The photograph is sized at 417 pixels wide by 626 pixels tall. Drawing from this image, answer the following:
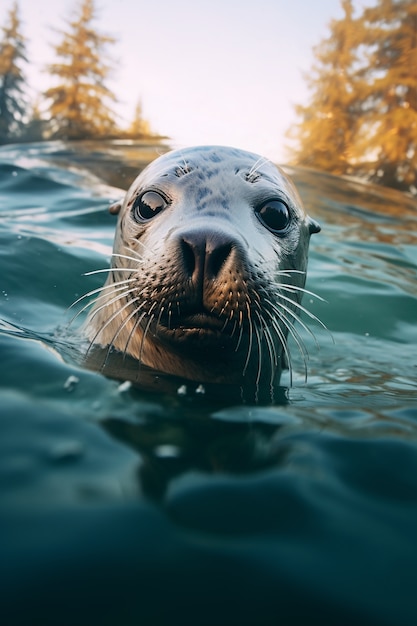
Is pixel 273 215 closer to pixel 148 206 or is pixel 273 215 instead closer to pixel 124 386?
pixel 148 206

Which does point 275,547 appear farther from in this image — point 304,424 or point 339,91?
point 339,91

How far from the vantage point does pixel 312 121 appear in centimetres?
2070

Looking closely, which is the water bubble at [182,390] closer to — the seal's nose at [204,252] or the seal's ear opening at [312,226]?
the seal's nose at [204,252]

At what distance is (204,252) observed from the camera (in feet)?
6.38

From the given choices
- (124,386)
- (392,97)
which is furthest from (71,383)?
(392,97)

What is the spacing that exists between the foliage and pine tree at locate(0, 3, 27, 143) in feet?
49.9

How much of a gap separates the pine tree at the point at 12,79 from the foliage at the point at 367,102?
49.9 ft

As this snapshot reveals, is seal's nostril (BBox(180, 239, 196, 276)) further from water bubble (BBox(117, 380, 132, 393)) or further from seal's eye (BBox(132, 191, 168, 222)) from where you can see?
seal's eye (BBox(132, 191, 168, 222))

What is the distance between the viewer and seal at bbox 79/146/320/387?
2.00 m

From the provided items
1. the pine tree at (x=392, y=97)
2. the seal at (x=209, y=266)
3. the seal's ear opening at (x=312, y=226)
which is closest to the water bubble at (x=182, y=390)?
the seal at (x=209, y=266)

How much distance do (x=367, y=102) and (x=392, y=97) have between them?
32.9 inches

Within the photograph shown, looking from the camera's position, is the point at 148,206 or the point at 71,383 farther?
the point at 148,206

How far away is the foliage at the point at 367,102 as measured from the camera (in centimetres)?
1838

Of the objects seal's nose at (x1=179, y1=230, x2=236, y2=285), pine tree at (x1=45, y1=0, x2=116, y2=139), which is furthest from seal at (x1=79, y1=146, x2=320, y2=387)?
pine tree at (x1=45, y1=0, x2=116, y2=139)
